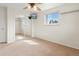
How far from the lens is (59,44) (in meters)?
4.17

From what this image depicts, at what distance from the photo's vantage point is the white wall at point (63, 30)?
3.80 meters

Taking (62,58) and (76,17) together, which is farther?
(76,17)

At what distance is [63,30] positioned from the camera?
4242 mm

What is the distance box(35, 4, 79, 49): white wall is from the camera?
12.5 ft

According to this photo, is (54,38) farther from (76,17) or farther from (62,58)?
(62,58)

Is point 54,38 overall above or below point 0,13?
below

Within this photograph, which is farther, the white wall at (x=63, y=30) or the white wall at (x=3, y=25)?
the white wall at (x=3, y=25)

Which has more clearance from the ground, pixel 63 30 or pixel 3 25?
pixel 3 25

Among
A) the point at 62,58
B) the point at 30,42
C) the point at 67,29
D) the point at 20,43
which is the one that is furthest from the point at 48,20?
the point at 62,58

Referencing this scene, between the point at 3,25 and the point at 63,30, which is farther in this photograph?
the point at 3,25

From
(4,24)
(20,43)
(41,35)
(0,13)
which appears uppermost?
(0,13)

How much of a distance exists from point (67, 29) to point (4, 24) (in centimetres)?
241

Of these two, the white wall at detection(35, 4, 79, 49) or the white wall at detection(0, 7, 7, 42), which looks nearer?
the white wall at detection(35, 4, 79, 49)

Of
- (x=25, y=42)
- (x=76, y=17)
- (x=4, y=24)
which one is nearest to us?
(x=76, y=17)
